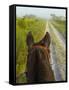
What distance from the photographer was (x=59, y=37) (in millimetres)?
2027

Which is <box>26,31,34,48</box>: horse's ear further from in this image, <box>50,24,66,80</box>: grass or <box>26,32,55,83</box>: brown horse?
<box>50,24,66,80</box>: grass

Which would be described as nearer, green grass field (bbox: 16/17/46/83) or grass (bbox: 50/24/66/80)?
green grass field (bbox: 16/17/46/83)

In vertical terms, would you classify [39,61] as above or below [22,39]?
below

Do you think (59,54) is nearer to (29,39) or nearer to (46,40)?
(46,40)

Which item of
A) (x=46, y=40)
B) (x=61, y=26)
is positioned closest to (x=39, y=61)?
(x=46, y=40)

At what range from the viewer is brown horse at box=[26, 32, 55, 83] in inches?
76.5

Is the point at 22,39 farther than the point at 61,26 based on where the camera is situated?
No

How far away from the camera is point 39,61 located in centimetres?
197

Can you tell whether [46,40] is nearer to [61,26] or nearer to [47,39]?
[47,39]

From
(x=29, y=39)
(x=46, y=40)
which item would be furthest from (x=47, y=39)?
(x=29, y=39)

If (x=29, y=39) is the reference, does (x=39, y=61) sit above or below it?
below

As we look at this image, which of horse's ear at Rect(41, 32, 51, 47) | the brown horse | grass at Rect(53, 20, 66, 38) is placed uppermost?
grass at Rect(53, 20, 66, 38)

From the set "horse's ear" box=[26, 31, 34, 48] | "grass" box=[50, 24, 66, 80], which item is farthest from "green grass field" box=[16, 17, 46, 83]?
"grass" box=[50, 24, 66, 80]
